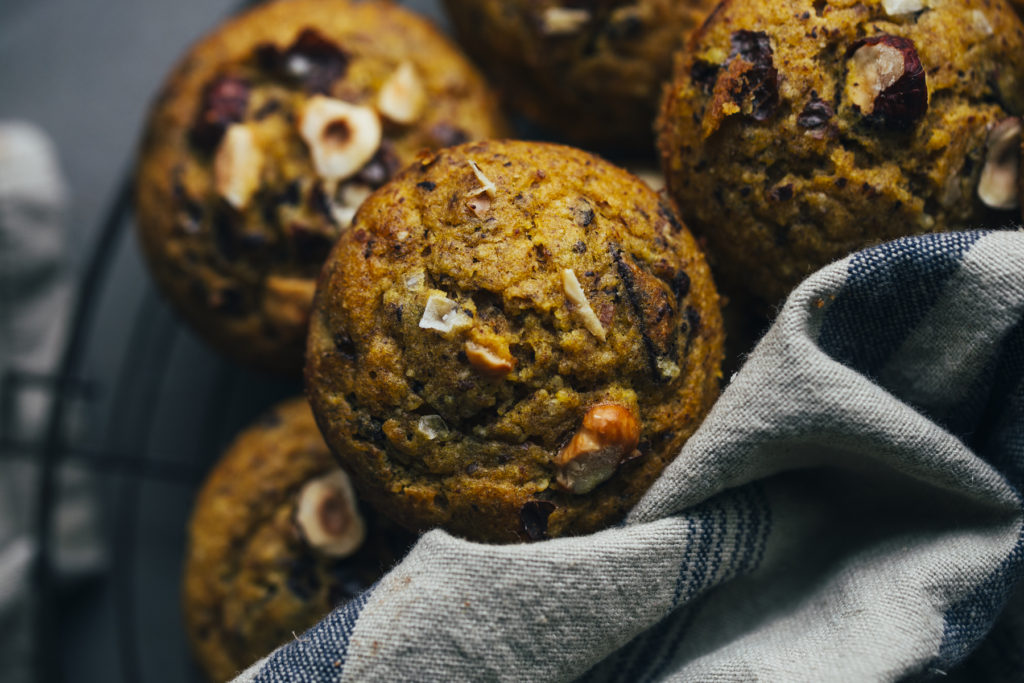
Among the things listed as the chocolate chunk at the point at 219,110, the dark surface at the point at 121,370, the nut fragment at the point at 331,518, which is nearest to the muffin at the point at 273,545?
the nut fragment at the point at 331,518

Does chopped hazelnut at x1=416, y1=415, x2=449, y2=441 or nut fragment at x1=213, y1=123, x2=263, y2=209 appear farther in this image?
nut fragment at x1=213, y1=123, x2=263, y2=209

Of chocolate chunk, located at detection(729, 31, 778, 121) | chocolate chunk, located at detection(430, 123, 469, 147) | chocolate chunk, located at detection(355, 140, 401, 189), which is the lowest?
chocolate chunk, located at detection(355, 140, 401, 189)

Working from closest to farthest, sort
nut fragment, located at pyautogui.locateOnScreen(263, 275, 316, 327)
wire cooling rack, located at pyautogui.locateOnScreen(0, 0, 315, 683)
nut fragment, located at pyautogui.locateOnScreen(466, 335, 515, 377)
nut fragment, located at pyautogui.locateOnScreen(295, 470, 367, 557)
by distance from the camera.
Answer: nut fragment, located at pyautogui.locateOnScreen(466, 335, 515, 377)
nut fragment, located at pyautogui.locateOnScreen(295, 470, 367, 557)
nut fragment, located at pyautogui.locateOnScreen(263, 275, 316, 327)
wire cooling rack, located at pyautogui.locateOnScreen(0, 0, 315, 683)

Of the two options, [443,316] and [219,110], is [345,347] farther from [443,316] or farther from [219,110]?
[219,110]

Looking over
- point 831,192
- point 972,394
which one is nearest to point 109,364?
point 831,192

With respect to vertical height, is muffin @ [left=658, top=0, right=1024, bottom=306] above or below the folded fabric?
above

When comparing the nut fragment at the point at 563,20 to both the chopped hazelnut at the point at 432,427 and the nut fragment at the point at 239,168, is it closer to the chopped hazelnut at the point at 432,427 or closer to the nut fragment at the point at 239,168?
the nut fragment at the point at 239,168

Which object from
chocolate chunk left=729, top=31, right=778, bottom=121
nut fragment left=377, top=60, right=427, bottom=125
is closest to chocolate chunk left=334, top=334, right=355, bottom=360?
nut fragment left=377, top=60, right=427, bottom=125

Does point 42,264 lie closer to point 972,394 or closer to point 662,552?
point 662,552

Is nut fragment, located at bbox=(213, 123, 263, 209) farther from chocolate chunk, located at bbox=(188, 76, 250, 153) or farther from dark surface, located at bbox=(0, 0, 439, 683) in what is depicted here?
dark surface, located at bbox=(0, 0, 439, 683)

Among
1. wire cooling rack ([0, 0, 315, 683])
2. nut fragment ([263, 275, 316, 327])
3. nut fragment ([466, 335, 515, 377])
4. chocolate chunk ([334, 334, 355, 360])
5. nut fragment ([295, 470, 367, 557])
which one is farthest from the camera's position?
wire cooling rack ([0, 0, 315, 683])
